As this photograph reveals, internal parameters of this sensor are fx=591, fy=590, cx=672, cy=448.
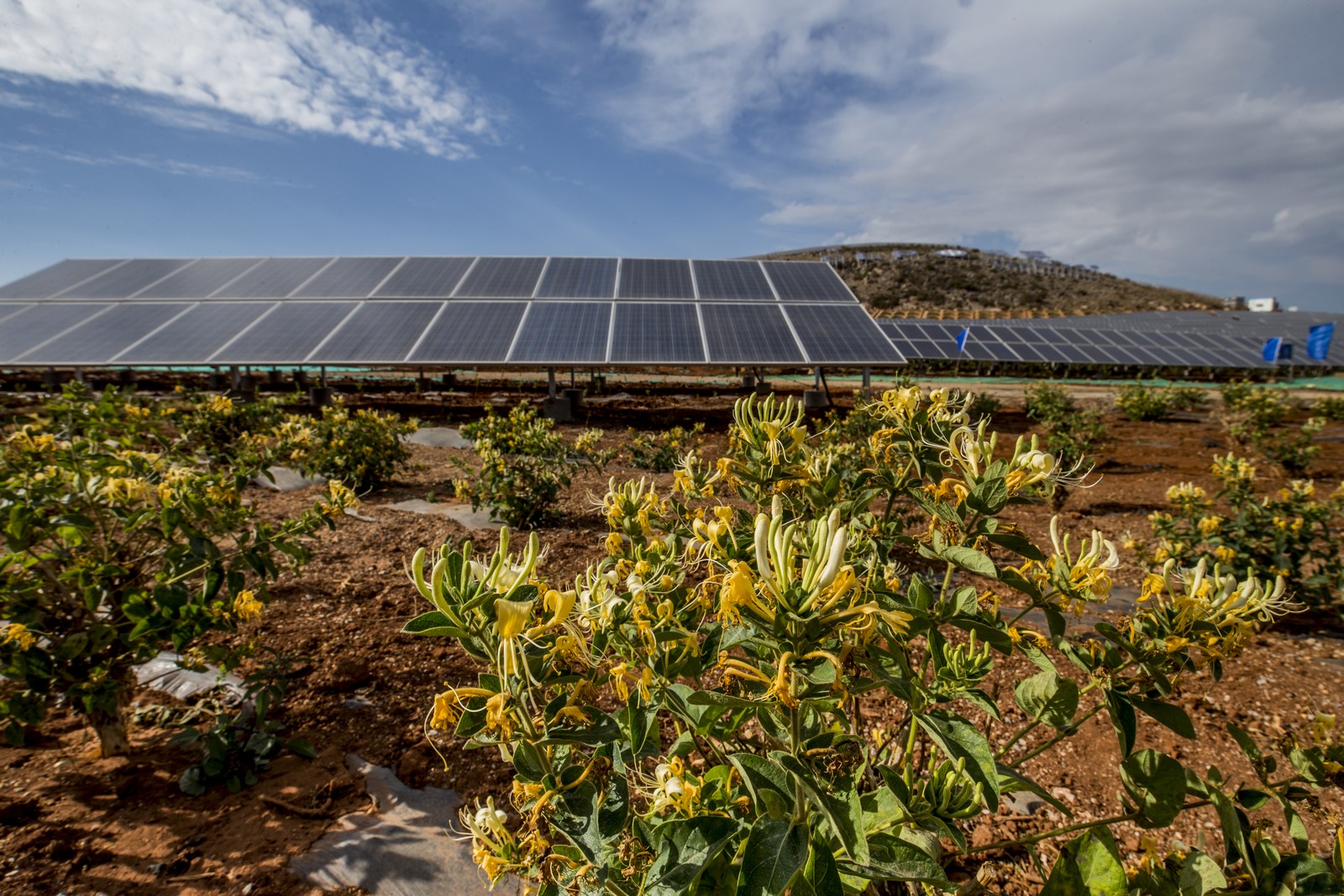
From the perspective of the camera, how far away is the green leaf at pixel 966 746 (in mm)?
812

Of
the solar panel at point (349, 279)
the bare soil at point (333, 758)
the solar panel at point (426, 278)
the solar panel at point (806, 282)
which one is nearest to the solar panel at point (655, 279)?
the solar panel at point (806, 282)

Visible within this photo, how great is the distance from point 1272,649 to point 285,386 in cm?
1954

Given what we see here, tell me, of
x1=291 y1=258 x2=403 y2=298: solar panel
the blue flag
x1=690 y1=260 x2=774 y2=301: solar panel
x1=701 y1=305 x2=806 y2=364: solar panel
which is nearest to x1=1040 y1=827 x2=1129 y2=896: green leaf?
x1=701 y1=305 x2=806 y2=364: solar panel

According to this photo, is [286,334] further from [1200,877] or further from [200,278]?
[1200,877]

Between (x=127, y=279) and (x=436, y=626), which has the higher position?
(x=127, y=279)

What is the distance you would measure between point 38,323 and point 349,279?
5892mm

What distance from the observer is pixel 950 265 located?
49875mm

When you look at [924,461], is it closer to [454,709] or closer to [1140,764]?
[1140,764]

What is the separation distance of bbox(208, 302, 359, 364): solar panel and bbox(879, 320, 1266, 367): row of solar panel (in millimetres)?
17205

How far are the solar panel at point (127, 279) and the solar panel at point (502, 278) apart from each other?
7.89 metres

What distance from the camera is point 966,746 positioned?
2.89 feet

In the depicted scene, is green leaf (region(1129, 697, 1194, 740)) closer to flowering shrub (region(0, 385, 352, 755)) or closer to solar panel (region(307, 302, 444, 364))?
flowering shrub (region(0, 385, 352, 755))

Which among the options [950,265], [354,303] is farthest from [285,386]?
[950,265]

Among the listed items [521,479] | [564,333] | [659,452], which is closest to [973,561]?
[521,479]
